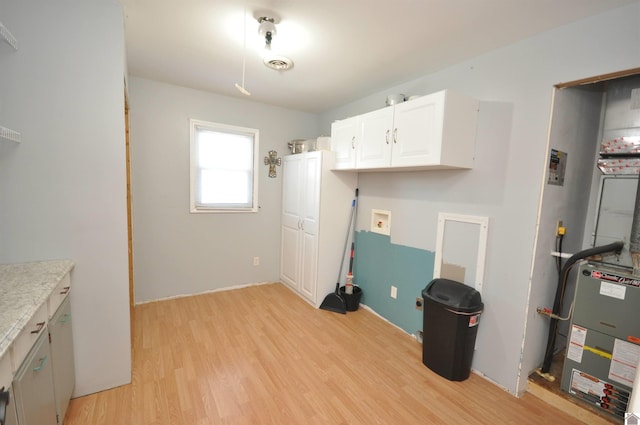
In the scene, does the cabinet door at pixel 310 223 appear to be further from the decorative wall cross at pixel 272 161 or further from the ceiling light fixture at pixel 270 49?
the ceiling light fixture at pixel 270 49

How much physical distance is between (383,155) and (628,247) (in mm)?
1862

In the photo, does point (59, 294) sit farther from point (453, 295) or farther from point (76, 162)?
point (453, 295)

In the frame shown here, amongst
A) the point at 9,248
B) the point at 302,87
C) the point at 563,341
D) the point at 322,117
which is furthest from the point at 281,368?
the point at 322,117

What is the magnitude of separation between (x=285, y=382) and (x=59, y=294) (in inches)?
60.3

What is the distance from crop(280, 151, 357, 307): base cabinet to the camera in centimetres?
321

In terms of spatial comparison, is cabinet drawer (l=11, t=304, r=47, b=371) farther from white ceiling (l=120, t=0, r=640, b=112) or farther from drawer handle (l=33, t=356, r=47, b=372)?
white ceiling (l=120, t=0, r=640, b=112)

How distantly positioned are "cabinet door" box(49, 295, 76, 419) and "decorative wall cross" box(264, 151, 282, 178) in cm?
259

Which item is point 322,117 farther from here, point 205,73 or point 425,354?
point 425,354

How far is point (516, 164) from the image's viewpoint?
1.99 m

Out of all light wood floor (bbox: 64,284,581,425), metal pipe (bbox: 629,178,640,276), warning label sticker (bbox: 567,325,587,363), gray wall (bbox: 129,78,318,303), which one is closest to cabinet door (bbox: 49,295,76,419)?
light wood floor (bbox: 64,284,581,425)

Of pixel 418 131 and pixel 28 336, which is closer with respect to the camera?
pixel 28 336

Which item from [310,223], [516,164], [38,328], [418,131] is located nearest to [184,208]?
[310,223]

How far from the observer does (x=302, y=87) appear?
10.1 feet

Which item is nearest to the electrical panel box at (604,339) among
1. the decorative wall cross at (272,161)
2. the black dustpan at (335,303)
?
the black dustpan at (335,303)
